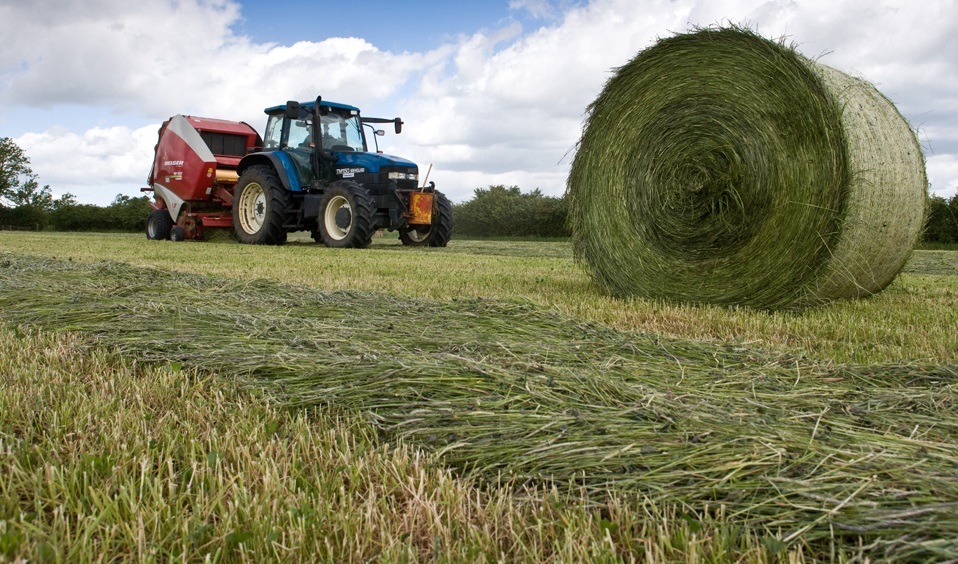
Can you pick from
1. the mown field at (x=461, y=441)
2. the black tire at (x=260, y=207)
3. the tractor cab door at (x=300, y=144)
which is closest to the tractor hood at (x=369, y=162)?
the tractor cab door at (x=300, y=144)

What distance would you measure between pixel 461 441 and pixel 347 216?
11383 mm

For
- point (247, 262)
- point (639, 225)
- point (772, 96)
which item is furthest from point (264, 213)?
point (772, 96)

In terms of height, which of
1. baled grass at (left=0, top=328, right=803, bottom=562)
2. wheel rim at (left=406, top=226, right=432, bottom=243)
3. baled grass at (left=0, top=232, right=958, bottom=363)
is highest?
wheel rim at (left=406, top=226, right=432, bottom=243)

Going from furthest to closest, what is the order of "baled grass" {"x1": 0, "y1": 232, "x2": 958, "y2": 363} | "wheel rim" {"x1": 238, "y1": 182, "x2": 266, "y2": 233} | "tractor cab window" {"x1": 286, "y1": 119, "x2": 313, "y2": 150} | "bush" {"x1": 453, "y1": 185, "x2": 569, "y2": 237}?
"bush" {"x1": 453, "y1": 185, "x2": 569, "y2": 237}, "wheel rim" {"x1": 238, "y1": 182, "x2": 266, "y2": 233}, "tractor cab window" {"x1": 286, "y1": 119, "x2": 313, "y2": 150}, "baled grass" {"x1": 0, "y1": 232, "x2": 958, "y2": 363}

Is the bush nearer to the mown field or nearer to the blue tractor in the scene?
the blue tractor

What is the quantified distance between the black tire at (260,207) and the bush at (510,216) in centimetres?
1117

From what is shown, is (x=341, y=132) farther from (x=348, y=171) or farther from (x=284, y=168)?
(x=284, y=168)

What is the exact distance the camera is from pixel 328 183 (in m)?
13.7

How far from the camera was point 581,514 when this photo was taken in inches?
66.2

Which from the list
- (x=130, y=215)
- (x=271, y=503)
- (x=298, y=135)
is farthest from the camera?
(x=130, y=215)

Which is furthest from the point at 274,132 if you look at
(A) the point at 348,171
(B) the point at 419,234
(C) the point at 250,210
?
(B) the point at 419,234

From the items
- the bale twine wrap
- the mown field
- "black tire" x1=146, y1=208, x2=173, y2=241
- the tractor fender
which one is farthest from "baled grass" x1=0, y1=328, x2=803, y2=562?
"black tire" x1=146, y1=208, x2=173, y2=241

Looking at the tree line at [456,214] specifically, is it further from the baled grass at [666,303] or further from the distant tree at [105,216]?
the baled grass at [666,303]

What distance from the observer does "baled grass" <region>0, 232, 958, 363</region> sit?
3902 millimetres
